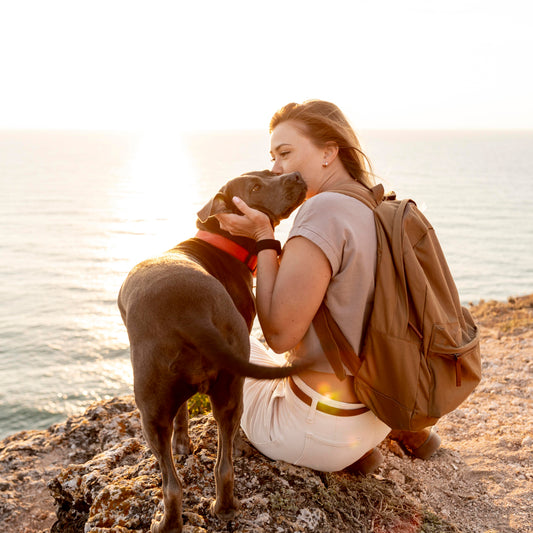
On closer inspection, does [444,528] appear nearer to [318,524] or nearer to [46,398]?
[318,524]

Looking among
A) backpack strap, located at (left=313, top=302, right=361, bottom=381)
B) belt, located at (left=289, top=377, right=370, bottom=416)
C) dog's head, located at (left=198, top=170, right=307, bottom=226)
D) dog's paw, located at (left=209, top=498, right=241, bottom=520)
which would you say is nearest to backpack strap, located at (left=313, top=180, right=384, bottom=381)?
backpack strap, located at (left=313, top=302, right=361, bottom=381)

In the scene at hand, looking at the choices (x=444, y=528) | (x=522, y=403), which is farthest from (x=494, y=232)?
(x=444, y=528)

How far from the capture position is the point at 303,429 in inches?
123

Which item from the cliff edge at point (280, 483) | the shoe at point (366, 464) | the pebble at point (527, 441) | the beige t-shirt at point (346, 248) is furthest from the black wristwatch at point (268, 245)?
the pebble at point (527, 441)

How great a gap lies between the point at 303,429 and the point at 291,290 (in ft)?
2.90

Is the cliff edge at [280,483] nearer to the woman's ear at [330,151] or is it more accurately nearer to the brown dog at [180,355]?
the brown dog at [180,355]

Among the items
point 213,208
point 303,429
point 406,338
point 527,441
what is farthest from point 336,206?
point 527,441

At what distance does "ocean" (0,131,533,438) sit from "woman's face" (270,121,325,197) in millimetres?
598

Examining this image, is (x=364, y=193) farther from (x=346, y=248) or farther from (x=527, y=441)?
(x=527, y=441)

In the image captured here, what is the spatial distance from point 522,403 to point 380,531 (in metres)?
3.58

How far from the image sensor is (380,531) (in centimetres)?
323

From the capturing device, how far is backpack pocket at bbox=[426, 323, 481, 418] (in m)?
2.92

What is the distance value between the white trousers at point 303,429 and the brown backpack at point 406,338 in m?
0.25

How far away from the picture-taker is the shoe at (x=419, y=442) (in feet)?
14.2
